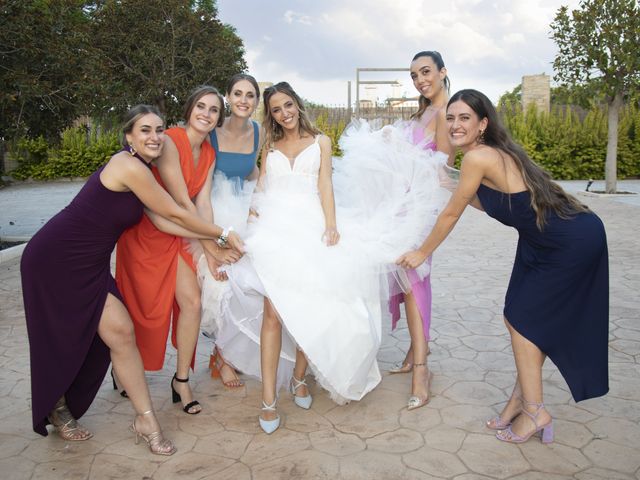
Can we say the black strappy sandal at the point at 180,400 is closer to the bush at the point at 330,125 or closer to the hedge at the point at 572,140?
the hedge at the point at 572,140

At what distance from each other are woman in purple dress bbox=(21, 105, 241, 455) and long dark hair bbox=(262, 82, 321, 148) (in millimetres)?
759

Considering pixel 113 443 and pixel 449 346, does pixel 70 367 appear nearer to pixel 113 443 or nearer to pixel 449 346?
pixel 113 443

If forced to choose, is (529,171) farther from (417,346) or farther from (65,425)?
(65,425)

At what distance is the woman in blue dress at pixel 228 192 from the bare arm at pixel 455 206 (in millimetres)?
1047

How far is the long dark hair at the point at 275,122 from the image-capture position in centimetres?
344

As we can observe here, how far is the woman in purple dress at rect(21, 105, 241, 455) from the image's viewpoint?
2.80 m

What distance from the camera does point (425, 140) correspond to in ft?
11.8

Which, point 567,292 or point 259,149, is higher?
point 259,149

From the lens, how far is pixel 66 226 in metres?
2.81

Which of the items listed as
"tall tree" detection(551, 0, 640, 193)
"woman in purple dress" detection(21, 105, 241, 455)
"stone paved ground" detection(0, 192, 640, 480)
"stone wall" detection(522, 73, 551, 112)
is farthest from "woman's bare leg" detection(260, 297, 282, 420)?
"stone wall" detection(522, 73, 551, 112)

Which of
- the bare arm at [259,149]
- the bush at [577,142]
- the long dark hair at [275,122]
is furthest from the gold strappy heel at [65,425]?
the bush at [577,142]

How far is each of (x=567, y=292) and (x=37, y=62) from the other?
7.72m

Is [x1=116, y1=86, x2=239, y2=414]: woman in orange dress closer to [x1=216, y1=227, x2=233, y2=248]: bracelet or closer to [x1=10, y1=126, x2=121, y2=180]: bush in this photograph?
[x1=216, y1=227, x2=233, y2=248]: bracelet

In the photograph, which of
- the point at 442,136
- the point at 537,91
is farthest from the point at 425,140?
the point at 537,91
